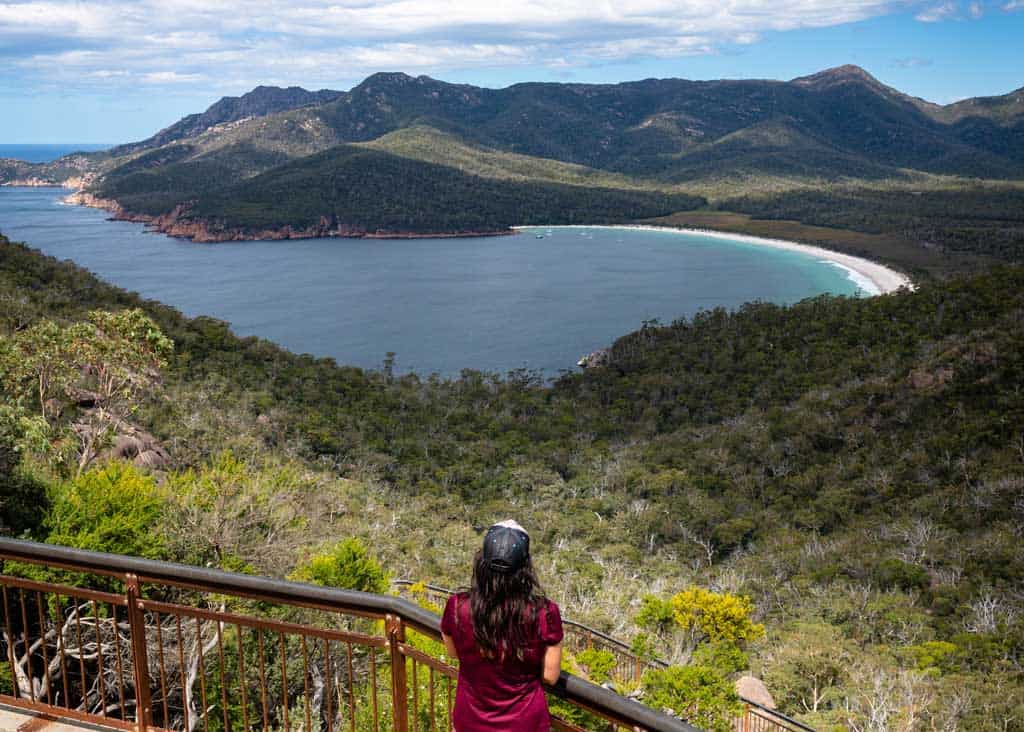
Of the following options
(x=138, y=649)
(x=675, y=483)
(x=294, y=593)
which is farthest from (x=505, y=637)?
(x=675, y=483)

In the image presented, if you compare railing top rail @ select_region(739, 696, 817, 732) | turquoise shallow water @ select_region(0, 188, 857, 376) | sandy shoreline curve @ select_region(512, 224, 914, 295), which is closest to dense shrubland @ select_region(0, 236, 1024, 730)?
railing top rail @ select_region(739, 696, 817, 732)

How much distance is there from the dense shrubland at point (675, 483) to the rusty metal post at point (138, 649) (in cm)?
638

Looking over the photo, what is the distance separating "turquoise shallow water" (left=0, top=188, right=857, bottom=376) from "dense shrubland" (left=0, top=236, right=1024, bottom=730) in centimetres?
1170

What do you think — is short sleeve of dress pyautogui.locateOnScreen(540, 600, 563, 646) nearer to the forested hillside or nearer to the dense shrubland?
the dense shrubland

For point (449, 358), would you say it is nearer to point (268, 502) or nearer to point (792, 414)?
point (792, 414)

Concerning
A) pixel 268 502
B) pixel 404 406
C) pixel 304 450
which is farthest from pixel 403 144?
pixel 268 502

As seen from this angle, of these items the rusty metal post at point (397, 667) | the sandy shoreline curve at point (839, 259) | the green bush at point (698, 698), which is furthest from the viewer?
the sandy shoreline curve at point (839, 259)

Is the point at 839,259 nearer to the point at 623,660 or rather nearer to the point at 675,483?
the point at 675,483

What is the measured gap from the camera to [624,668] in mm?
13992

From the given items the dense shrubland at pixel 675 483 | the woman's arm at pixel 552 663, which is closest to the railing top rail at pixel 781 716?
the dense shrubland at pixel 675 483

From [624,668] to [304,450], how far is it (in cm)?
1707

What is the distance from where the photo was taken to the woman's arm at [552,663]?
230 cm

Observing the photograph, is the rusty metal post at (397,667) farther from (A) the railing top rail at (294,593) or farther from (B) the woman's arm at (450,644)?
(B) the woman's arm at (450,644)

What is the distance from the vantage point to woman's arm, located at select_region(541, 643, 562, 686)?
7.56 ft
